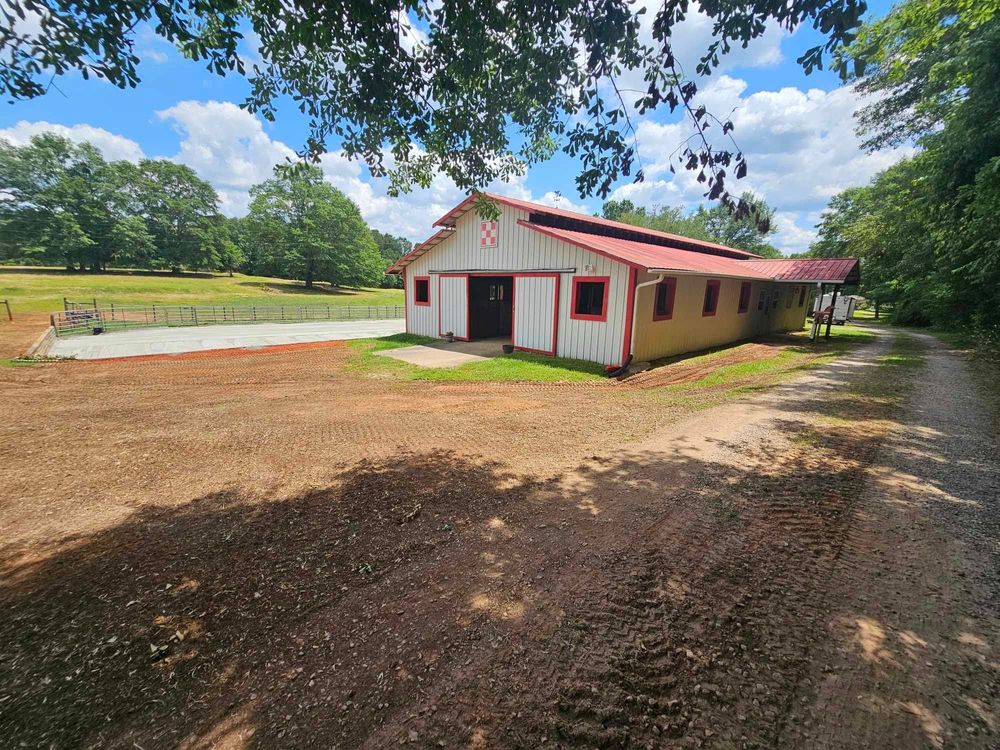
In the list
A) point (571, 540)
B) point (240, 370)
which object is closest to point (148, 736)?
point (571, 540)

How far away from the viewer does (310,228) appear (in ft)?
169

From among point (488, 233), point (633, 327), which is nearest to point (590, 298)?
point (633, 327)

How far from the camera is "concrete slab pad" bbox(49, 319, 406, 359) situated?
594 inches

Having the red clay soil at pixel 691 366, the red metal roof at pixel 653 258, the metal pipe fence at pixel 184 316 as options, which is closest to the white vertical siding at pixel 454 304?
the red metal roof at pixel 653 258

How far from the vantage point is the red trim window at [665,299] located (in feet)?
38.9

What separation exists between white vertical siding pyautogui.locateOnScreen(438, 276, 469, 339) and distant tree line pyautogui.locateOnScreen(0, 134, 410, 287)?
39392 mm

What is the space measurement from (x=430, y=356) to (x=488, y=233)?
15.5 ft

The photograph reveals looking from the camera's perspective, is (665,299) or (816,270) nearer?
(665,299)

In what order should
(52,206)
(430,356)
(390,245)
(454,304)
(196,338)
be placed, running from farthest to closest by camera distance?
(390,245) < (52,206) < (196,338) < (454,304) < (430,356)

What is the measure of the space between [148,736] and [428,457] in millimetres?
3495

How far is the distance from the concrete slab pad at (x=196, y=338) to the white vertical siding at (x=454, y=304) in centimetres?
497

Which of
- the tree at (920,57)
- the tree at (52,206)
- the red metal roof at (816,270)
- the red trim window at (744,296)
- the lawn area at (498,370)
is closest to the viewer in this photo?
the tree at (920,57)

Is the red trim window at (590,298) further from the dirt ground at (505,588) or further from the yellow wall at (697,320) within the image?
the dirt ground at (505,588)

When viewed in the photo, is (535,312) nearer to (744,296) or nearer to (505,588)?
(744,296)
